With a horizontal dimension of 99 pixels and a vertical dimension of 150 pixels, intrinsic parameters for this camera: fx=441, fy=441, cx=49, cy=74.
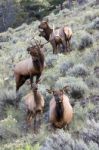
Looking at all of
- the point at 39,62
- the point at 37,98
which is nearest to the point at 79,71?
the point at 39,62

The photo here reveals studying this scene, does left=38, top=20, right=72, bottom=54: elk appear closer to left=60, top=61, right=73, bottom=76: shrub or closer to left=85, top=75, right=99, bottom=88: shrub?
left=60, top=61, right=73, bottom=76: shrub

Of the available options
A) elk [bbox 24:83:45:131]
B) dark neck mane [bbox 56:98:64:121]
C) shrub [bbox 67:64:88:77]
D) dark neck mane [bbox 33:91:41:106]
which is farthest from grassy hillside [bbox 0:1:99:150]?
dark neck mane [bbox 33:91:41:106]

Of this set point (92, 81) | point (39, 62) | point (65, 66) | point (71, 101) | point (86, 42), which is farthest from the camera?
point (86, 42)

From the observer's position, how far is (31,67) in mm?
12180

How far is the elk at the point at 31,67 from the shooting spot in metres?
11.8

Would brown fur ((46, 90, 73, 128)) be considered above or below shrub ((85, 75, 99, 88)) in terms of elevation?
above

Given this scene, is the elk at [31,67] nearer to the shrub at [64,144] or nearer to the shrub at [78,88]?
the shrub at [78,88]

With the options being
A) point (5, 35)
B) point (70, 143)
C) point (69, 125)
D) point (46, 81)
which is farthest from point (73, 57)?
point (5, 35)

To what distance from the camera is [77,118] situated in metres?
10.2

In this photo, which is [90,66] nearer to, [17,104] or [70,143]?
[17,104]

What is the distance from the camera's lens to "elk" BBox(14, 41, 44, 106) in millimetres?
11752

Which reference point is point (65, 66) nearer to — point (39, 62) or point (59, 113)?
point (39, 62)

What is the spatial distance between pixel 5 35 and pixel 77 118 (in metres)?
24.6

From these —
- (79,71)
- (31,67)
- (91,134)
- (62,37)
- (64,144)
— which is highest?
(64,144)
